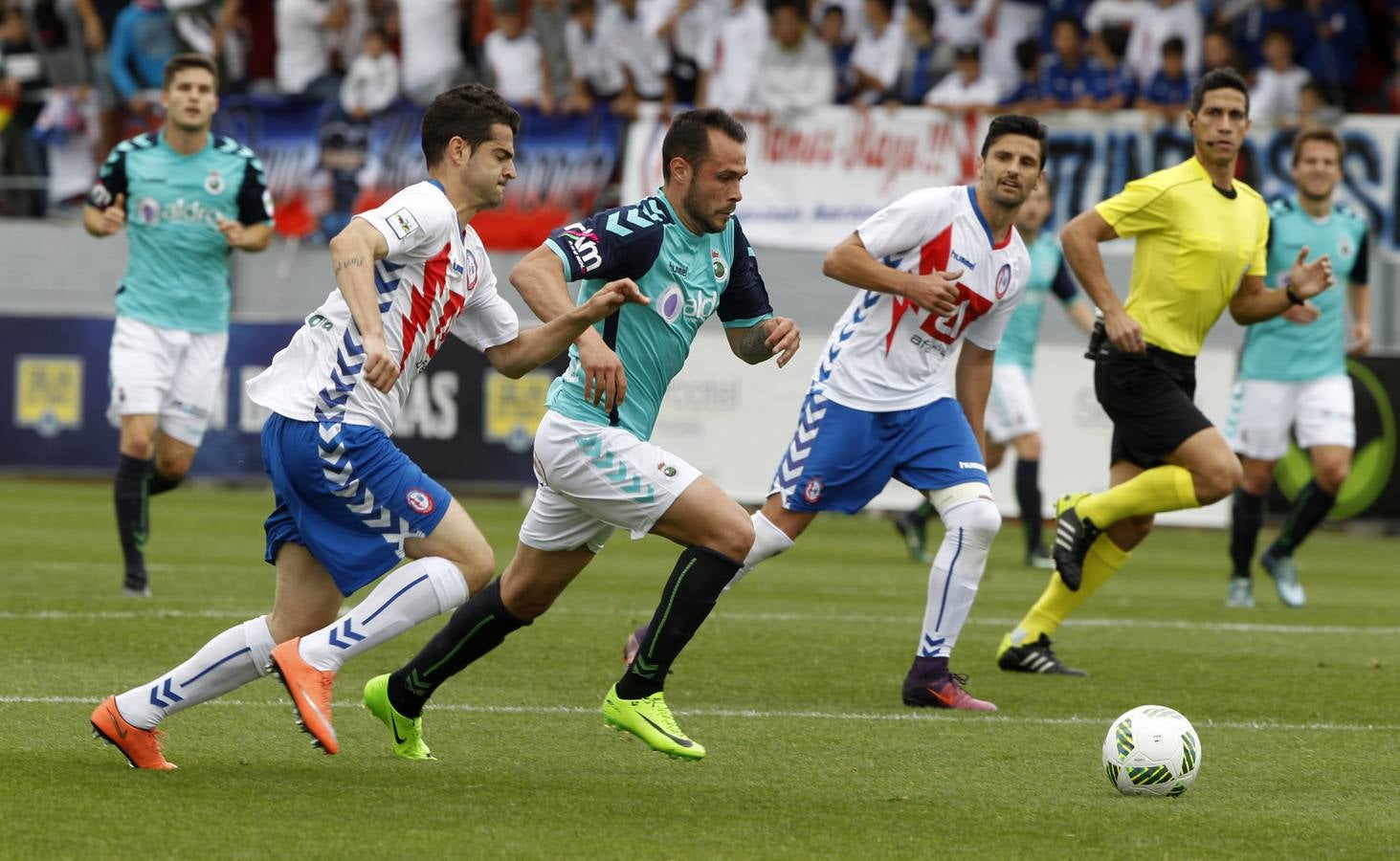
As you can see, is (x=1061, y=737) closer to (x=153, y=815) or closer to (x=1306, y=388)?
(x=153, y=815)

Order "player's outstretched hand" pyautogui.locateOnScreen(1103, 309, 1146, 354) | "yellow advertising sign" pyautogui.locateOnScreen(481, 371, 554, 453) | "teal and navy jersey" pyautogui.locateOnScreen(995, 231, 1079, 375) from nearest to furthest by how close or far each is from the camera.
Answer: "player's outstretched hand" pyautogui.locateOnScreen(1103, 309, 1146, 354) < "teal and navy jersey" pyautogui.locateOnScreen(995, 231, 1079, 375) < "yellow advertising sign" pyautogui.locateOnScreen(481, 371, 554, 453)

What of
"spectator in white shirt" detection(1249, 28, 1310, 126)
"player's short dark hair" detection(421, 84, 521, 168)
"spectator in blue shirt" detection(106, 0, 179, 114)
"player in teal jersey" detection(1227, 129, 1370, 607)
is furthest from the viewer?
"spectator in blue shirt" detection(106, 0, 179, 114)

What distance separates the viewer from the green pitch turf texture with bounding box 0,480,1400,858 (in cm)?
524

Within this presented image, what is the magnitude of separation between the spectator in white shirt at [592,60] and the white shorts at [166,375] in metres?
Result: 9.97

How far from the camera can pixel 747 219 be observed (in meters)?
19.3

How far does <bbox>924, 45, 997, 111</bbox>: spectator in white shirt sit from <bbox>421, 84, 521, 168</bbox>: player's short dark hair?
514 inches

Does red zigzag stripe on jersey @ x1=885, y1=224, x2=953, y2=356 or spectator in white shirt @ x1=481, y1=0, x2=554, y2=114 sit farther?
spectator in white shirt @ x1=481, y1=0, x2=554, y2=114

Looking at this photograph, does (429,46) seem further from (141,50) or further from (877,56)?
(877,56)

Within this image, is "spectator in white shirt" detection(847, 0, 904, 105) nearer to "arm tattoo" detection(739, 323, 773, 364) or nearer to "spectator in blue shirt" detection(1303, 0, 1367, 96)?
"spectator in blue shirt" detection(1303, 0, 1367, 96)

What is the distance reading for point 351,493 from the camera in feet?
19.0

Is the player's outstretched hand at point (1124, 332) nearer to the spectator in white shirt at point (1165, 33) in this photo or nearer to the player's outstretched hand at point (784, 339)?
the player's outstretched hand at point (784, 339)

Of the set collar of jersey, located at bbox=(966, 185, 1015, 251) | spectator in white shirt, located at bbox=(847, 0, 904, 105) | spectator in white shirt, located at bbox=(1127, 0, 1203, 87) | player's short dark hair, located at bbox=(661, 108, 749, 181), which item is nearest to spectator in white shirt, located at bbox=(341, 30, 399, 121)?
spectator in white shirt, located at bbox=(847, 0, 904, 105)

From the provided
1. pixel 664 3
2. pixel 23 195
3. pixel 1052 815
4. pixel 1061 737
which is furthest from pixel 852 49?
pixel 1052 815

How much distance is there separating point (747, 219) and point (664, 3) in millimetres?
2638
